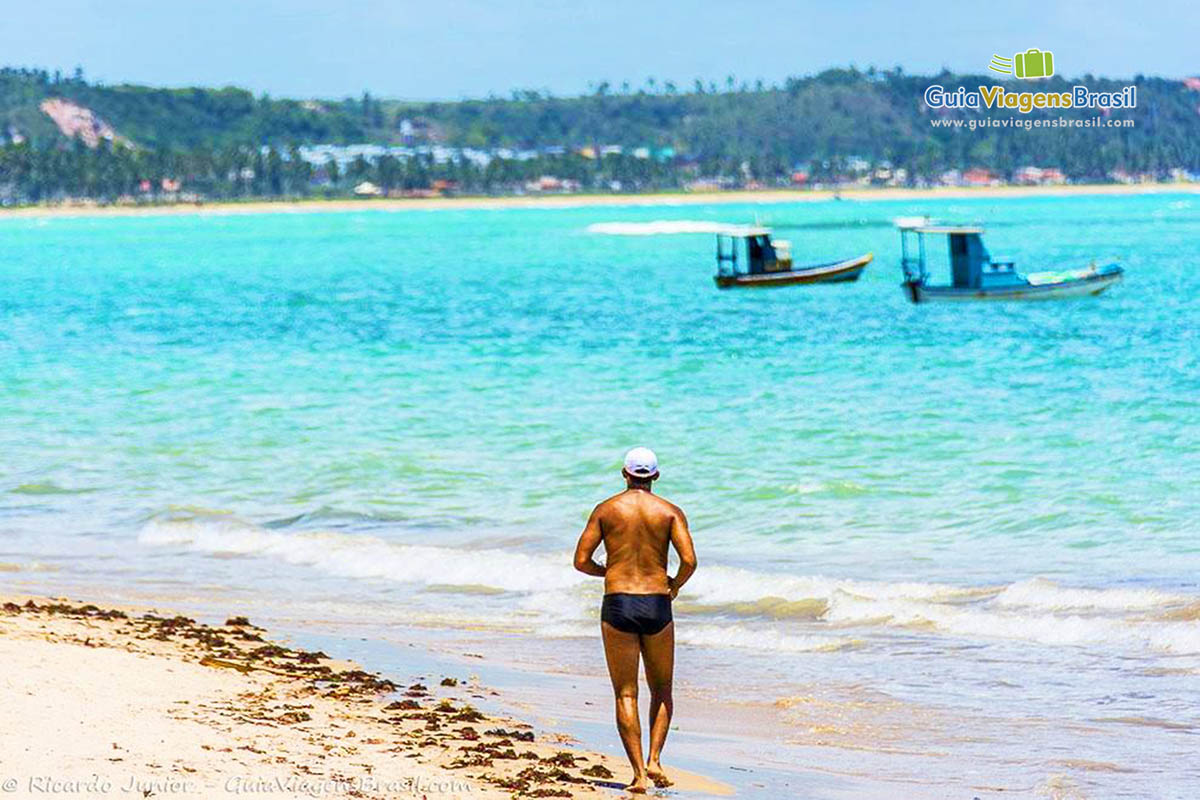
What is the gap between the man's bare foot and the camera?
8.92 metres

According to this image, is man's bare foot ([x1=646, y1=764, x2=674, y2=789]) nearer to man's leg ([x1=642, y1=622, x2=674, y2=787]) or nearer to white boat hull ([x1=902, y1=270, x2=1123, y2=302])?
man's leg ([x1=642, y1=622, x2=674, y2=787])

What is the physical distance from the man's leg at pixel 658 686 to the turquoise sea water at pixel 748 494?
55.5 inches

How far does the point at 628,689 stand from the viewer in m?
8.85

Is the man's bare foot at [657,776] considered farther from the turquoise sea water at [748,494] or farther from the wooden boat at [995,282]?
the wooden boat at [995,282]

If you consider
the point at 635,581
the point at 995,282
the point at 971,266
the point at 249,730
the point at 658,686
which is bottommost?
the point at 995,282

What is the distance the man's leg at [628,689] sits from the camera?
28.9 ft

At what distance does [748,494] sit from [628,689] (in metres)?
11.2

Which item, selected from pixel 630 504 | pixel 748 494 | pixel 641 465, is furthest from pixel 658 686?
pixel 748 494

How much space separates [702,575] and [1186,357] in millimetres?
23110

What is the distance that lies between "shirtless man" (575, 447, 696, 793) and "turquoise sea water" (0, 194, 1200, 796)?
164cm

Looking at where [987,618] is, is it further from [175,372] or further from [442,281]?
[442,281]

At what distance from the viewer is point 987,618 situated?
1367 cm

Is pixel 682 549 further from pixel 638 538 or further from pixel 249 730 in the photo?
pixel 249 730

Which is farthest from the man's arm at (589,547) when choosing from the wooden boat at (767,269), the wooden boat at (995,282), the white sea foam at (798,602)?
the wooden boat at (767,269)
